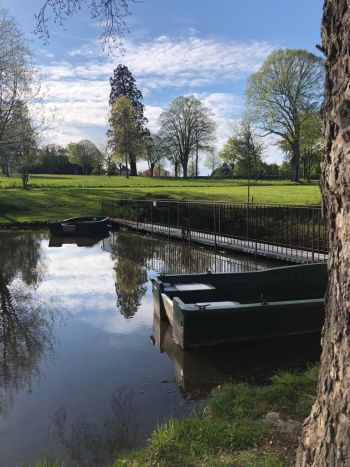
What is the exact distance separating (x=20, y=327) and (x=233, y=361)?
3.75 metres

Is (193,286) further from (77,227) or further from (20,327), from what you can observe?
(77,227)

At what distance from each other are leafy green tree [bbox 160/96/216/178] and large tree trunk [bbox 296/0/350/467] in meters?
Answer: 62.1

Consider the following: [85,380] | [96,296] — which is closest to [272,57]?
[96,296]

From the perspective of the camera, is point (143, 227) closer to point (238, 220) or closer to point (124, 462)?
point (238, 220)

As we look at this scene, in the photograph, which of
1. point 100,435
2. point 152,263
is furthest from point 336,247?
point 152,263

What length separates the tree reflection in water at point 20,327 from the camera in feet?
18.1

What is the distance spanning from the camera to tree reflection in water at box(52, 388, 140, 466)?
377 centimetres

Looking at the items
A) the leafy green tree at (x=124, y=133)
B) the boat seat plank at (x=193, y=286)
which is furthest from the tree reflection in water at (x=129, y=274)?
the leafy green tree at (x=124, y=133)

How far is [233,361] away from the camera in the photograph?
5.93 meters

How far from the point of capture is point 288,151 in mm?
46344

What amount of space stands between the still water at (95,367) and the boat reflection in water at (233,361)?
14mm

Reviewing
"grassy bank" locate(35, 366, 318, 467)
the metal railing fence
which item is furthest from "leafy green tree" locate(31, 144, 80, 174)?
"grassy bank" locate(35, 366, 318, 467)

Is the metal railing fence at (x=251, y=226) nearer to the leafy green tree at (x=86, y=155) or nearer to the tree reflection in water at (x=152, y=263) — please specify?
the tree reflection in water at (x=152, y=263)

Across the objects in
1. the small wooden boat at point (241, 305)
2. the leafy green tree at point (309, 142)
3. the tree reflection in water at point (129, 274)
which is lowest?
the tree reflection in water at point (129, 274)
